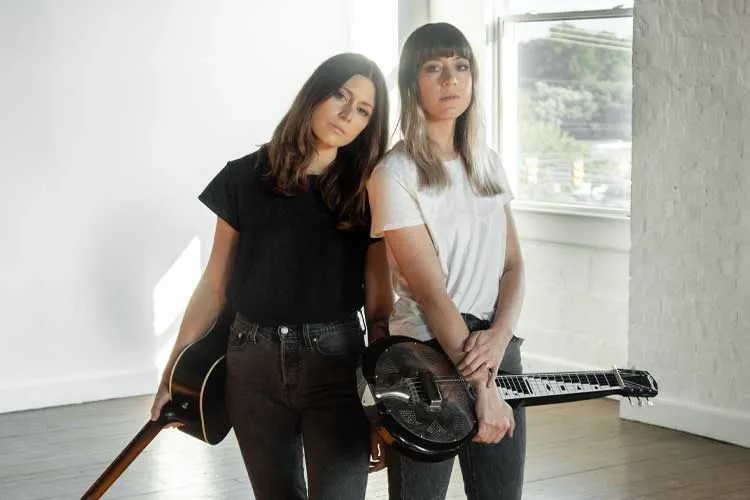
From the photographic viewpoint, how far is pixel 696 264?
15.7 feet

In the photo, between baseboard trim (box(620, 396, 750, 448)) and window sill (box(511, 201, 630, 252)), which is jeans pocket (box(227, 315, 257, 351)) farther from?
window sill (box(511, 201, 630, 252))

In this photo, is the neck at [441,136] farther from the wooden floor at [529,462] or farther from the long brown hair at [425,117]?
the wooden floor at [529,462]

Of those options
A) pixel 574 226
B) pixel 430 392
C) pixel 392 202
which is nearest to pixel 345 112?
pixel 392 202

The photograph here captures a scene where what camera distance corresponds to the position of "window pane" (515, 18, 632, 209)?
5.43m

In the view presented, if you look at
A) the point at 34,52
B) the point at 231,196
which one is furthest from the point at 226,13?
the point at 231,196

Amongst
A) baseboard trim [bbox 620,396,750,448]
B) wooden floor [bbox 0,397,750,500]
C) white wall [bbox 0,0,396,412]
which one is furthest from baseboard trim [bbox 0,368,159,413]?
baseboard trim [bbox 620,396,750,448]

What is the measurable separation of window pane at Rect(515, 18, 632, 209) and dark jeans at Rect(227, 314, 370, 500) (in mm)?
3313

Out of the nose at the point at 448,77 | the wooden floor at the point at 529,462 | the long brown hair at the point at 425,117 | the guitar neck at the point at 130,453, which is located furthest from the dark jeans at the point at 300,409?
the wooden floor at the point at 529,462

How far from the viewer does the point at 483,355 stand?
2303 millimetres

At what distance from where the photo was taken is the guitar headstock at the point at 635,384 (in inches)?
95.0

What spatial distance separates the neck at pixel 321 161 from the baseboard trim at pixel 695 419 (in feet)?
9.13

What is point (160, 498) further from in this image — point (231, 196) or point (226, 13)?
point (226, 13)

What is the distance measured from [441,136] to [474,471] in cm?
66

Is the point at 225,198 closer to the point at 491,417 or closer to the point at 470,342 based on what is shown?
the point at 470,342
